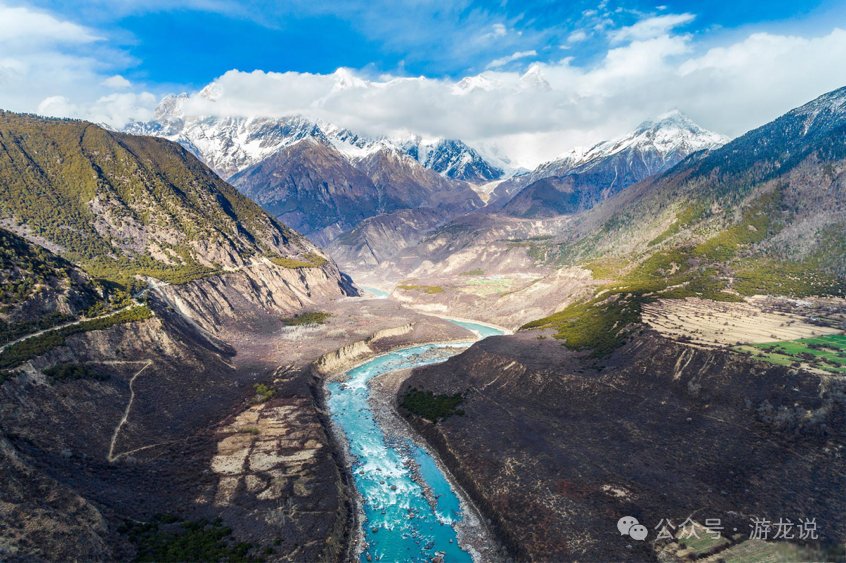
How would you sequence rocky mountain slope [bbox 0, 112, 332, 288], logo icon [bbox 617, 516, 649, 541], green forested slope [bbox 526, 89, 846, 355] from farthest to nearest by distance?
1. rocky mountain slope [bbox 0, 112, 332, 288]
2. green forested slope [bbox 526, 89, 846, 355]
3. logo icon [bbox 617, 516, 649, 541]

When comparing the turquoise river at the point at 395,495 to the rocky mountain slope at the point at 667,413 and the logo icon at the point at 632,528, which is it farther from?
the logo icon at the point at 632,528

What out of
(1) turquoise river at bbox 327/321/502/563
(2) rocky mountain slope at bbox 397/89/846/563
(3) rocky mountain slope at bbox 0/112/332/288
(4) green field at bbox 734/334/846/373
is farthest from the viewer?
(3) rocky mountain slope at bbox 0/112/332/288

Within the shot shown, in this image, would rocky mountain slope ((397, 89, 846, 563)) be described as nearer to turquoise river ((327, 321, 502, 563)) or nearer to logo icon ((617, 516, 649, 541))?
logo icon ((617, 516, 649, 541))

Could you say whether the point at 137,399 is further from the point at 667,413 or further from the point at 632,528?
the point at 667,413

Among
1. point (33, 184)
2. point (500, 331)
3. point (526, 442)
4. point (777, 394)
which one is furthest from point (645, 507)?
point (33, 184)

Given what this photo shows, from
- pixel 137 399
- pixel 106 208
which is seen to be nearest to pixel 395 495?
pixel 137 399

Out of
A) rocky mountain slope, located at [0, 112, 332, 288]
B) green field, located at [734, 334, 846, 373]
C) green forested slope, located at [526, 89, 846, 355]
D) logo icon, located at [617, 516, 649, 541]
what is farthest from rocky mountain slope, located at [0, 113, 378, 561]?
green field, located at [734, 334, 846, 373]

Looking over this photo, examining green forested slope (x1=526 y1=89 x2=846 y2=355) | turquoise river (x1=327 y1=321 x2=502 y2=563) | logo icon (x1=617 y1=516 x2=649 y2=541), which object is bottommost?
logo icon (x1=617 y1=516 x2=649 y2=541)
